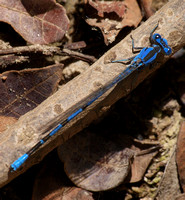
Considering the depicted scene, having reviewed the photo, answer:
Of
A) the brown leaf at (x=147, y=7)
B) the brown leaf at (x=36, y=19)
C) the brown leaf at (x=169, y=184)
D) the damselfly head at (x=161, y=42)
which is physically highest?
the brown leaf at (x=36, y=19)

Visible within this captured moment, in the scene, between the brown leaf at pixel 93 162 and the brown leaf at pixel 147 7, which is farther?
the brown leaf at pixel 147 7

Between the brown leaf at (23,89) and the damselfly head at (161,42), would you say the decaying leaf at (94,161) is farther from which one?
the damselfly head at (161,42)

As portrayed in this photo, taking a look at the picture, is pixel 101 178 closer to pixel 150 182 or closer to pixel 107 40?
pixel 150 182

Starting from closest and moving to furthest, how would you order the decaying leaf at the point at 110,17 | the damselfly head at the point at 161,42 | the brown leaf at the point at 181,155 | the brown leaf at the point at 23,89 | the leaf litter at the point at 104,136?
the damselfly head at the point at 161,42, the brown leaf at the point at 23,89, the leaf litter at the point at 104,136, the decaying leaf at the point at 110,17, the brown leaf at the point at 181,155

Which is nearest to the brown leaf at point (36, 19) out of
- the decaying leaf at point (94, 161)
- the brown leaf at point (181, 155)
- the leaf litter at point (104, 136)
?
the leaf litter at point (104, 136)

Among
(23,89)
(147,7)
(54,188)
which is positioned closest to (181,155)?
(54,188)

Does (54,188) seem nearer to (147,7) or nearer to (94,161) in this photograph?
(94,161)

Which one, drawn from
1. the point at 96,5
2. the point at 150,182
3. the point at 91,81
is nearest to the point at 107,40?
the point at 96,5
